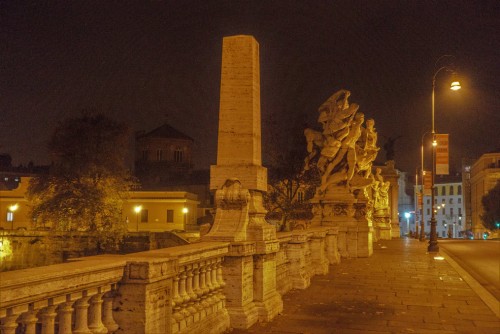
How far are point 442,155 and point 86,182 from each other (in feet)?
90.1

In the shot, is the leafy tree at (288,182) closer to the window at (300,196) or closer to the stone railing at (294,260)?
the window at (300,196)

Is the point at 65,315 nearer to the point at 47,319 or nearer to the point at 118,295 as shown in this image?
the point at 47,319

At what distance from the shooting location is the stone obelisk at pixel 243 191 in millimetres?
7492

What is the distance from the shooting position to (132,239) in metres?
48.2

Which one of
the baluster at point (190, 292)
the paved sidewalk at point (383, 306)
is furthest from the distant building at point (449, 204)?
the baluster at point (190, 292)

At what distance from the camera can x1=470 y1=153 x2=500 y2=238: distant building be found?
6400 centimetres

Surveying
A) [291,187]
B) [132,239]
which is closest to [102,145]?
[132,239]

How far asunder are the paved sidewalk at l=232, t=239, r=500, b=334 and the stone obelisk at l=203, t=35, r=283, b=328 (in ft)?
1.64

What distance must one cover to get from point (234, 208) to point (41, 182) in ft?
128

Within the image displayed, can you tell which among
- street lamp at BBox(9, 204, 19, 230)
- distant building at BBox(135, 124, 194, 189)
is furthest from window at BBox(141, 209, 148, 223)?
distant building at BBox(135, 124, 194, 189)

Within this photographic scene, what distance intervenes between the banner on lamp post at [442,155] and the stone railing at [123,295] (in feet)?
66.4

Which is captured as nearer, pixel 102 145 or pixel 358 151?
pixel 358 151

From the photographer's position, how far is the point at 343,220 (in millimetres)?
19984

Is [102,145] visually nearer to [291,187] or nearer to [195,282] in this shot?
[291,187]
